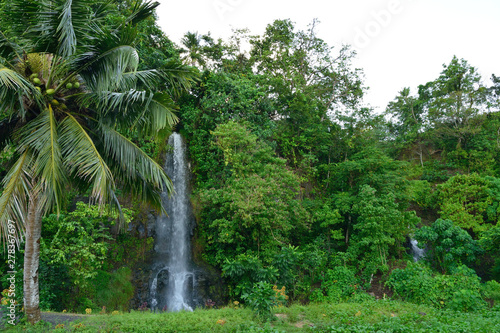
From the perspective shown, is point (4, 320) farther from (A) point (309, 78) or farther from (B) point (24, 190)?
(A) point (309, 78)

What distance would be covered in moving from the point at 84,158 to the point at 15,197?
1028 mm

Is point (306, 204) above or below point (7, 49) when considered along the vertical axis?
below

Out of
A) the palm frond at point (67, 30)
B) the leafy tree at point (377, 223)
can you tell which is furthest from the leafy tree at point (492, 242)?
the palm frond at point (67, 30)

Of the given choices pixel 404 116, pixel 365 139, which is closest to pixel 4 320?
pixel 365 139

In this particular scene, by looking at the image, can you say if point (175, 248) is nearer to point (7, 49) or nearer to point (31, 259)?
point (31, 259)

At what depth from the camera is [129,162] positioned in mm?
5324

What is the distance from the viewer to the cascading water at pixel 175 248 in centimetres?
1058

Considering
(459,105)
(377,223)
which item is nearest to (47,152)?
(377,223)

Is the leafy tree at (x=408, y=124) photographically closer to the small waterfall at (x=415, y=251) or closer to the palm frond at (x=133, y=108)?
the small waterfall at (x=415, y=251)

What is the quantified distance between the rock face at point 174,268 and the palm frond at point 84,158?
23.0ft

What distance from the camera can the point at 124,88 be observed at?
520cm

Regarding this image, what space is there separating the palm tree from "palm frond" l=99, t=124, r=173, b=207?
0.02 meters

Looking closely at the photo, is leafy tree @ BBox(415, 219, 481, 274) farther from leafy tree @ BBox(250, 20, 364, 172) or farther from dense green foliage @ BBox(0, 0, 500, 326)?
leafy tree @ BBox(250, 20, 364, 172)

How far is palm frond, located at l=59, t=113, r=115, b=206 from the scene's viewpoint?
434 cm
